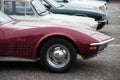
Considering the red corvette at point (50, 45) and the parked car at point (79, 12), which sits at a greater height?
the red corvette at point (50, 45)

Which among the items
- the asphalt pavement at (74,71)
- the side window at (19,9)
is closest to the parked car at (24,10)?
the side window at (19,9)

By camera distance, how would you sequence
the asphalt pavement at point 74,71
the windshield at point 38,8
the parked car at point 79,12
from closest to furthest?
the asphalt pavement at point 74,71, the windshield at point 38,8, the parked car at point 79,12

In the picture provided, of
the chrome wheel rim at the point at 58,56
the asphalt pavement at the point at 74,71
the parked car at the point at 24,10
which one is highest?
the parked car at the point at 24,10

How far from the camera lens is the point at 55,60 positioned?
730 cm

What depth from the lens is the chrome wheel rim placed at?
7243 mm

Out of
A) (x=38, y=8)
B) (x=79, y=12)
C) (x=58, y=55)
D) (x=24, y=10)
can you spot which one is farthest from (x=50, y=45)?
(x=79, y=12)

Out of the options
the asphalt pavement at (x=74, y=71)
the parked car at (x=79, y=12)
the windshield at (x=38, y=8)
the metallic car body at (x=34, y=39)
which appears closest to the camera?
the asphalt pavement at (x=74, y=71)

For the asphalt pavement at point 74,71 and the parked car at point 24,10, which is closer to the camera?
the asphalt pavement at point 74,71

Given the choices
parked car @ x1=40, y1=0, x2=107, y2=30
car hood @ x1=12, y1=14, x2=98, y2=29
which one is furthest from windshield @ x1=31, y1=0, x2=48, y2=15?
parked car @ x1=40, y1=0, x2=107, y2=30

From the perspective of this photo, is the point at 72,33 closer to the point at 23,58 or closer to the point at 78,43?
the point at 78,43

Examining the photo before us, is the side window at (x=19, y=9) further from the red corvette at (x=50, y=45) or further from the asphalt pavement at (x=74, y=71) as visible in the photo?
the red corvette at (x=50, y=45)

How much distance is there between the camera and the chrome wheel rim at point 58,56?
7.24 metres

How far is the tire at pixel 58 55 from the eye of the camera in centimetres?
720

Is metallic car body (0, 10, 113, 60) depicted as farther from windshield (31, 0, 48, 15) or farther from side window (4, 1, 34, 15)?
windshield (31, 0, 48, 15)
